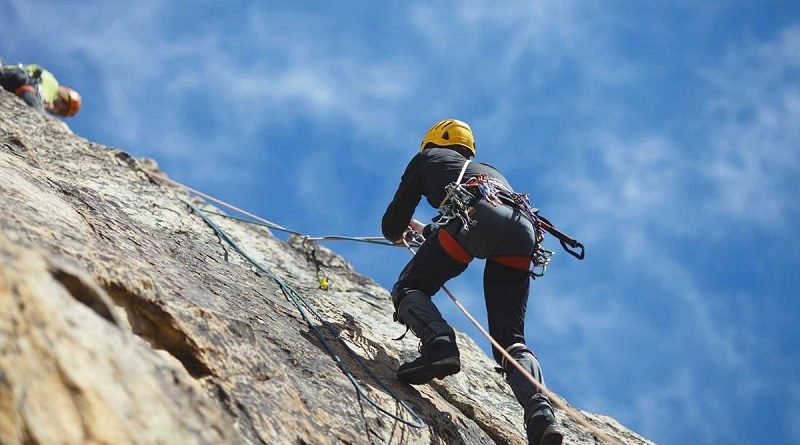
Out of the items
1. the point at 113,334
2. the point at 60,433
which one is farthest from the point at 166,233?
the point at 60,433

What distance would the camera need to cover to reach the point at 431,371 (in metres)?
4.66

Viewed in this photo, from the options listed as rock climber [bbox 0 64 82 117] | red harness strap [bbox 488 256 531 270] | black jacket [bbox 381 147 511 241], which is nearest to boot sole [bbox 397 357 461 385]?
red harness strap [bbox 488 256 531 270]

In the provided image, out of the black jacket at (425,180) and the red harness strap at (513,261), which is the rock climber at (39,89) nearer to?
the black jacket at (425,180)

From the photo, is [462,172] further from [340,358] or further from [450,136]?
[340,358]

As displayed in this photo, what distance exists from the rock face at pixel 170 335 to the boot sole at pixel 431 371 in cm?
8

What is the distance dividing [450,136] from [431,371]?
1820 millimetres

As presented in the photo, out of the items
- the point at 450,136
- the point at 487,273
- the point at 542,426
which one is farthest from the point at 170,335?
the point at 450,136

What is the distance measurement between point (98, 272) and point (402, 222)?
2.50 metres

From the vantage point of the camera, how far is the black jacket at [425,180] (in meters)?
5.31

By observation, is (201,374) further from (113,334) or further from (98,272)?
(113,334)

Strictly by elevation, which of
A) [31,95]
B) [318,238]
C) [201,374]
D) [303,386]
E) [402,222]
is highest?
[31,95]

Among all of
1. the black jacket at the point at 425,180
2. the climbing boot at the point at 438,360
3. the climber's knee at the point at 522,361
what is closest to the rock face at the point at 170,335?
the climbing boot at the point at 438,360

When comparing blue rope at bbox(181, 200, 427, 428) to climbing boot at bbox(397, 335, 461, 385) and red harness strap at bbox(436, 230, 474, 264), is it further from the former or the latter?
red harness strap at bbox(436, 230, 474, 264)

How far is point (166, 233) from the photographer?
223 inches
